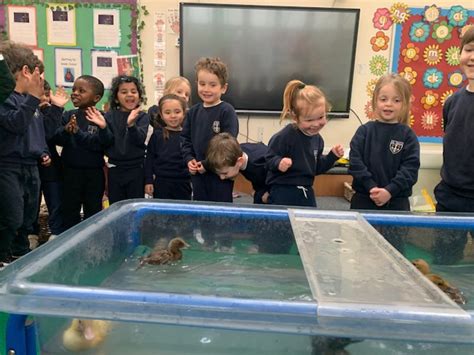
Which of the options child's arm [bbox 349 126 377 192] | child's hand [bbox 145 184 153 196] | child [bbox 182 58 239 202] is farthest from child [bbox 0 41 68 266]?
child's arm [bbox 349 126 377 192]

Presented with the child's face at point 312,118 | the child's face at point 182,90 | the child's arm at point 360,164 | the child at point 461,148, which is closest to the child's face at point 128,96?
the child's face at point 182,90

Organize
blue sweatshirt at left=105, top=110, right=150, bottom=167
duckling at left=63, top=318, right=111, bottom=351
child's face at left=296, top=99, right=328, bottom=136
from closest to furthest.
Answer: duckling at left=63, top=318, right=111, bottom=351 < child's face at left=296, top=99, right=328, bottom=136 < blue sweatshirt at left=105, top=110, right=150, bottom=167

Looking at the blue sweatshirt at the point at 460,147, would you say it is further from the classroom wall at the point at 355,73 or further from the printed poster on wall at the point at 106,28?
the printed poster on wall at the point at 106,28

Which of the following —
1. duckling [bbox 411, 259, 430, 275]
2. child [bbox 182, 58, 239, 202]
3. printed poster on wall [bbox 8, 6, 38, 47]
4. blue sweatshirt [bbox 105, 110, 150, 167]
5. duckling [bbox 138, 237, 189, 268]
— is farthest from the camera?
printed poster on wall [bbox 8, 6, 38, 47]

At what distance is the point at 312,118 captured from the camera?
2.09m

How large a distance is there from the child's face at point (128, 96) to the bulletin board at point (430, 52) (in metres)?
2.76

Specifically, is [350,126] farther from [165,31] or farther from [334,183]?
[165,31]

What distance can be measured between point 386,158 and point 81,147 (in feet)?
5.70

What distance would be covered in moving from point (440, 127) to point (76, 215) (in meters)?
3.59

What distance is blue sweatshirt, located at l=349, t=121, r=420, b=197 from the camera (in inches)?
80.3

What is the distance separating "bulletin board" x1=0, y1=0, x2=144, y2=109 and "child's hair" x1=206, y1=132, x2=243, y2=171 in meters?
2.45

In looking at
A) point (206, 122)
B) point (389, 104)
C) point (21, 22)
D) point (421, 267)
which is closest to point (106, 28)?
point (21, 22)

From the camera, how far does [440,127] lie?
14.8 feet

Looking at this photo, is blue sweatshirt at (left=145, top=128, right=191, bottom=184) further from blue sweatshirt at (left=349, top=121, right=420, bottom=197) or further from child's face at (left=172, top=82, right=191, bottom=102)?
blue sweatshirt at (left=349, top=121, right=420, bottom=197)
